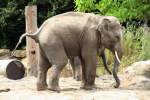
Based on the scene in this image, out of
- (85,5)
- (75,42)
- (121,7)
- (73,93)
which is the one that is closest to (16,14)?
(85,5)

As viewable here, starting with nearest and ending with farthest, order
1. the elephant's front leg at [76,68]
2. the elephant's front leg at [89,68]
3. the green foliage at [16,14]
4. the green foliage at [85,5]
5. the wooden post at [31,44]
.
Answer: the elephant's front leg at [89,68] → the elephant's front leg at [76,68] → the wooden post at [31,44] → the green foliage at [85,5] → the green foliage at [16,14]

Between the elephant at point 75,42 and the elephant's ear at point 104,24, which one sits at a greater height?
the elephant's ear at point 104,24

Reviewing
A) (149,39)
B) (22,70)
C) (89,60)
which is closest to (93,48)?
(89,60)

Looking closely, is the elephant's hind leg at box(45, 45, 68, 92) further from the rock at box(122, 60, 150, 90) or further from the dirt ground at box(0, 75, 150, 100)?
the rock at box(122, 60, 150, 90)

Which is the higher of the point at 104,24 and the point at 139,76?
the point at 104,24

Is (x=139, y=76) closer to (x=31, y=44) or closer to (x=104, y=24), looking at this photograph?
(x=104, y=24)

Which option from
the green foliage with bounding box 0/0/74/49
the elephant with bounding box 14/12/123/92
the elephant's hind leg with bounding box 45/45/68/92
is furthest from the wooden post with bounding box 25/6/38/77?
the green foliage with bounding box 0/0/74/49

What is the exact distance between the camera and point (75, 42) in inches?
418

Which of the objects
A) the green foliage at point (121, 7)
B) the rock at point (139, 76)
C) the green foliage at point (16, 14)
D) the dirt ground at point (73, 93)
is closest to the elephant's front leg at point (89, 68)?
the dirt ground at point (73, 93)

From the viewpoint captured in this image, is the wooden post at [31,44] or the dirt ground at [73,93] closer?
the dirt ground at [73,93]

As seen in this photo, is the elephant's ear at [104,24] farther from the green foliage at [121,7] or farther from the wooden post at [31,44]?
the green foliage at [121,7]

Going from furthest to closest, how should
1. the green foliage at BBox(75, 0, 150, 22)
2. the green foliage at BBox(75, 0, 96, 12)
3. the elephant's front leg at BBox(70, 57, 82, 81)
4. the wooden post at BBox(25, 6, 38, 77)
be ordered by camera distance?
the green foliage at BBox(75, 0, 96, 12)
the green foliage at BBox(75, 0, 150, 22)
the wooden post at BBox(25, 6, 38, 77)
the elephant's front leg at BBox(70, 57, 82, 81)

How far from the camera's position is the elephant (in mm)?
10422

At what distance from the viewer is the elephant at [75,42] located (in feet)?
34.2
